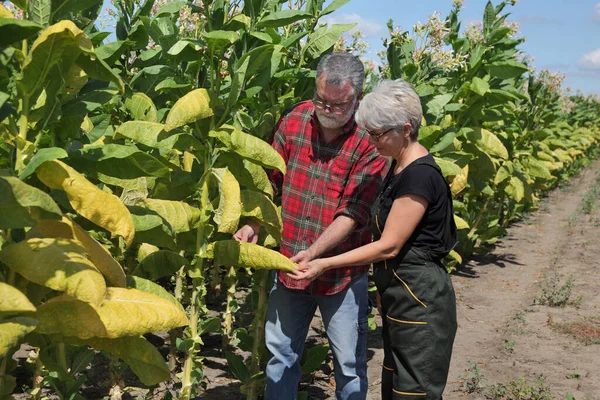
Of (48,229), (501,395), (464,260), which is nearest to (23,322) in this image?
(48,229)

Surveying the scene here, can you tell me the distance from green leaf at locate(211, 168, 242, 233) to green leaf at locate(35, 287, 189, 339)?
72 cm

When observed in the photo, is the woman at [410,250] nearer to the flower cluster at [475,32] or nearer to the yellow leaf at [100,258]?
the yellow leaf at [100,258]

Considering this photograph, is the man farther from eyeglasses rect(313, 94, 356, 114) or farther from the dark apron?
the dark apron

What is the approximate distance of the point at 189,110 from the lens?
285 cm

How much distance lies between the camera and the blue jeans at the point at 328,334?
3420mm

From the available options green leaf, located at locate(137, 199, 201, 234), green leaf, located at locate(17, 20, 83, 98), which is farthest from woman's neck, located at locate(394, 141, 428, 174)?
green leaf, located at locate(17, 20, 83, 98)

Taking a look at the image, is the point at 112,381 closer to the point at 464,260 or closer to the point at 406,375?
the point at 406,375

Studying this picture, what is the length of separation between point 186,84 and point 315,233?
2.76 ft

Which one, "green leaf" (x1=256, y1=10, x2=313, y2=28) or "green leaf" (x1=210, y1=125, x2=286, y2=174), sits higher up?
"green leaf" (x1=256, y1=10, x2=313, y2=28)

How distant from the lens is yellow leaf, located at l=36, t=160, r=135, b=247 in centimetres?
215

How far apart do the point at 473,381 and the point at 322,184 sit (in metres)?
2.08

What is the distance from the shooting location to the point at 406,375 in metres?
3.09

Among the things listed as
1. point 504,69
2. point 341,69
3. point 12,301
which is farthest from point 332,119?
point 504,69

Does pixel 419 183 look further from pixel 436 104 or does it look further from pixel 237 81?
pixel 436 104
